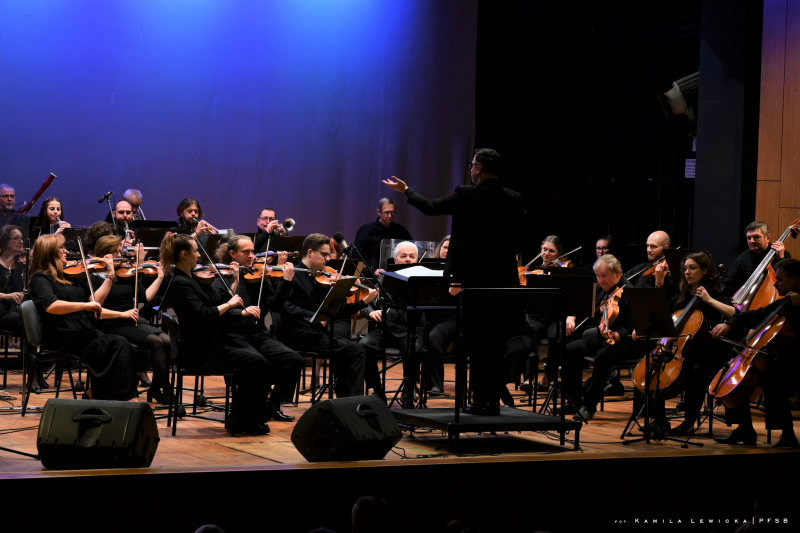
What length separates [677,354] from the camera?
500 cm

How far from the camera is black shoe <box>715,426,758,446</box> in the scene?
4.75m

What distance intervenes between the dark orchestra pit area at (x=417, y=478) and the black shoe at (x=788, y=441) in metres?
0.09

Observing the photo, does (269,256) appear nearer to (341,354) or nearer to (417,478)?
(341,354)

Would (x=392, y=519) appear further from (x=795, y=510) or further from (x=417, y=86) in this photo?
(x=417, y=86)

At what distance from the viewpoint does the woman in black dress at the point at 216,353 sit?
4766 mm

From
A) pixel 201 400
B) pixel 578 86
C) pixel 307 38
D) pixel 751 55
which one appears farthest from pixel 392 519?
pixel 578 86

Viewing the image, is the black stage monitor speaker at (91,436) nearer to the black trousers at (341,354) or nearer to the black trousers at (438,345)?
the black trousers at (341,354)

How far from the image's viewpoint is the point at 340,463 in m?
3.59

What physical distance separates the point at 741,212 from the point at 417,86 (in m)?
3.57

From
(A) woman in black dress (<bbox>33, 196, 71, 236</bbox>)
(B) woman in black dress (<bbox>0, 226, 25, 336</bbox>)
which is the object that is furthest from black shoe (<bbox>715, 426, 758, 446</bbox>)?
(A) woman in black dress (<bbox>33, 196, 71, 236</bbox>)

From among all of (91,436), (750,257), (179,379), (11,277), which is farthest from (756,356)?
(11,277)

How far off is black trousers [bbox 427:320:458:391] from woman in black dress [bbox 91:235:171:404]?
67.6 inches

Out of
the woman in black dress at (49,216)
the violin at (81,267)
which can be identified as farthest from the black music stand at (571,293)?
the woman in black dress at (49,216)

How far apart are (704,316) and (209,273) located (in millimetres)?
2833
